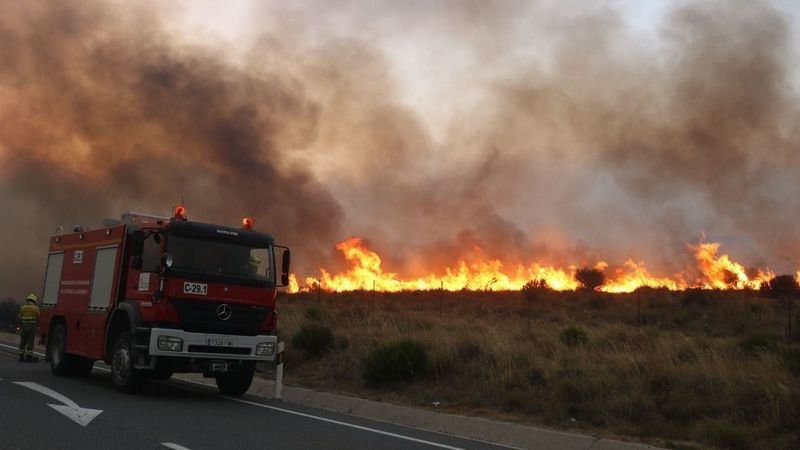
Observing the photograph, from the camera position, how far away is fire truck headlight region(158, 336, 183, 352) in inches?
428

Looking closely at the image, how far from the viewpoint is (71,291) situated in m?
14.1

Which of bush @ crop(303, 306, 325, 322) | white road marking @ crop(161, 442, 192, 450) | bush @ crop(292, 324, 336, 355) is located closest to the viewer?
white road marking @ crop(161, 442, 192, 450)

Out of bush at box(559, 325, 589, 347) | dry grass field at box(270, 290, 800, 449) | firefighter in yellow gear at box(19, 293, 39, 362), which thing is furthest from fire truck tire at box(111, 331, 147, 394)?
bush at box(559, 325, 589, 347)

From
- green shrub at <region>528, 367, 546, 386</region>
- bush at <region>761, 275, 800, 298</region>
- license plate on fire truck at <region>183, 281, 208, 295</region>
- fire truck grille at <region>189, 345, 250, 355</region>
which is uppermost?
bush at <region>761, 275, 800, 298</region>

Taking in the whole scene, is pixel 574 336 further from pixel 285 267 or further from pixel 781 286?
pixel 781 286

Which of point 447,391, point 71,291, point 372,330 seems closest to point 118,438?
point 447,391

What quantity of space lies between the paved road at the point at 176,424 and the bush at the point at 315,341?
4.90m

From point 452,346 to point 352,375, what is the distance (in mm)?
2228

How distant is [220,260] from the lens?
1176 cm

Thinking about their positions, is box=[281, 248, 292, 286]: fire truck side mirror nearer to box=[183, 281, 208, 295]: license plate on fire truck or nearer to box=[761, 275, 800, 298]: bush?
box=[183, 281, 208, 295]: license plate on fire truck

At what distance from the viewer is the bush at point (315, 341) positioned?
17344 mm

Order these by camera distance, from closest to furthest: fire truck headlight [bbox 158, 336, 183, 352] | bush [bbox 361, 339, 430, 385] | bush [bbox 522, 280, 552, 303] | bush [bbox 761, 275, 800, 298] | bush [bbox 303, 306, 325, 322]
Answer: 1. fire truck headlight [bbox 158, 336, 183, 352]
2. bush [bbox 361, 339, 430, 385]
3. bush [bbox 303, 306, 325, 322]
4. bush [bbox 761, 275, 800, 298]
5. bush [bbox 522, 280, 552, 303]

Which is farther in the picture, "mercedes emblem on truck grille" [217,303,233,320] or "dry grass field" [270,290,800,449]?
"mercedes emblem on truck grille" [217,303,233,320]

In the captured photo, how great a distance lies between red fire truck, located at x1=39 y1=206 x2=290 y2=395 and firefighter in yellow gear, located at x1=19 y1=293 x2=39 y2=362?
6.07 m
